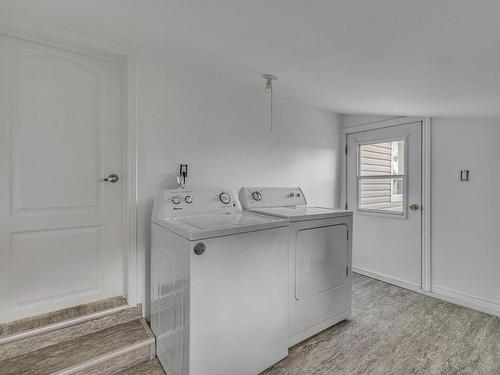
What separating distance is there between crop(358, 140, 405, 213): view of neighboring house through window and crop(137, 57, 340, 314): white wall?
507 millimetres

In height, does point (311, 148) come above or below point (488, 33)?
below

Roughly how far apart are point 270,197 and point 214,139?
2.39 feet

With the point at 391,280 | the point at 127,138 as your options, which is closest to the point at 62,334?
the point at 127,138

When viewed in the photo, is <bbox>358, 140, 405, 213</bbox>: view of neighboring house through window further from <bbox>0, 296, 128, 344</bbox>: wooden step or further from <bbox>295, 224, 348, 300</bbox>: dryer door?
<bbox>0, 296, 128, 344</bbox>: wooden step

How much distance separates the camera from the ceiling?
3.65ft

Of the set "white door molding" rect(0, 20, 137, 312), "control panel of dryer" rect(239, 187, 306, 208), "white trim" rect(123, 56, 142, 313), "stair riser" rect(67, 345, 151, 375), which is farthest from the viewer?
"control panel of dryer" rect(239, 187, 306, 208)

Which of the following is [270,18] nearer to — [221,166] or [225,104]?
[225,104]

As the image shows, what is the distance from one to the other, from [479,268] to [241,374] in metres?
2.34

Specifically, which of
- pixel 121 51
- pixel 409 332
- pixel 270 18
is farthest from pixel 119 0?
pixel 409 332

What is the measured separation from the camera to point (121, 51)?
1760mm

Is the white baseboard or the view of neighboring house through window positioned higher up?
the view of neighboring house through window

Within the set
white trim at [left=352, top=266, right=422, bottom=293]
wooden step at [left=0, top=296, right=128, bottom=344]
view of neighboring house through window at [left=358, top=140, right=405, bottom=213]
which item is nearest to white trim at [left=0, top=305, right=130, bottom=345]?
wooden step at [left=0, top=296, right=128, bottom=344]

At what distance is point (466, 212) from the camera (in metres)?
2.43

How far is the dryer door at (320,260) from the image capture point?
1849 mm
